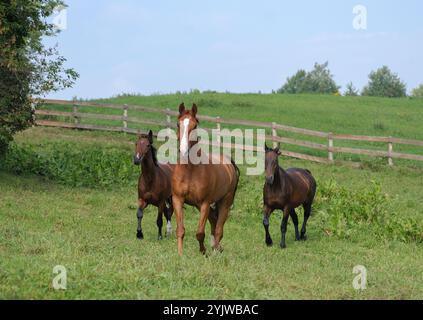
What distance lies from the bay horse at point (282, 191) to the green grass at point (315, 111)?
51.3ft

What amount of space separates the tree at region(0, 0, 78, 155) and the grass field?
2102 mm

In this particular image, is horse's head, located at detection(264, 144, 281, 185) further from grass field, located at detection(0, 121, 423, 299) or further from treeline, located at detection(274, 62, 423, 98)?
treeline, located at detection(274, 62, 423, 98)

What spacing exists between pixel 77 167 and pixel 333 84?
8496 cm

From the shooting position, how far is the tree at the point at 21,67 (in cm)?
1844

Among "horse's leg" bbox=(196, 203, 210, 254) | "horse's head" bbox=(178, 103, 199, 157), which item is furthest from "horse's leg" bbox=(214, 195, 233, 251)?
"horse's head" bbox=(178, 103, 199, 157)

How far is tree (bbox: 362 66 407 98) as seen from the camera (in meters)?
90.4

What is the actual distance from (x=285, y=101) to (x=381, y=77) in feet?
169

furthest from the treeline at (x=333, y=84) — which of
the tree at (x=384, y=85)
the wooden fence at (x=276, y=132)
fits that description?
the wooden fence at (x=276, y=132)

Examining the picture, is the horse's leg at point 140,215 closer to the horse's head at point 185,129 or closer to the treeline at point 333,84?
the horse's head at point 185,129

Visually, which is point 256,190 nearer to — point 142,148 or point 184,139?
point 142,148
